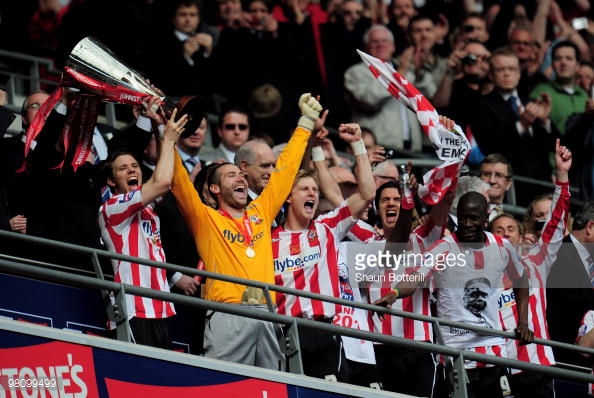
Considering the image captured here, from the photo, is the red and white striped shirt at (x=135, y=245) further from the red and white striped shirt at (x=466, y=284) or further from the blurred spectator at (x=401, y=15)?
the blurred spectator at (x=401, y=15)

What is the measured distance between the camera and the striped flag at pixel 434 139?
11.3 metres

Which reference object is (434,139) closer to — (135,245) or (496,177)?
(496,177)

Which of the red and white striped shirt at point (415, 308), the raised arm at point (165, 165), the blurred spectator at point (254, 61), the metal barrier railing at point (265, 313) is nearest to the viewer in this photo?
the metal barrier railing at point (265, 313)

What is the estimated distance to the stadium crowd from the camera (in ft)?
34.6

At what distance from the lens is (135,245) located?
1048cm

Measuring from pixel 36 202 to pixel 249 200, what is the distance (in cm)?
188

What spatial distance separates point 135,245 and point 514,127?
604 centimetres

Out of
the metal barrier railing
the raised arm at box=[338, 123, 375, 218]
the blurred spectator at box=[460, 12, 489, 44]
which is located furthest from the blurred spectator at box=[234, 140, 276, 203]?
the blurred spectator at box=[460, 12, 489, 44]

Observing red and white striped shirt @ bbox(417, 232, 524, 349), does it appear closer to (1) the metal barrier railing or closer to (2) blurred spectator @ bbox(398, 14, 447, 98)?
(1) the metal barrier railing

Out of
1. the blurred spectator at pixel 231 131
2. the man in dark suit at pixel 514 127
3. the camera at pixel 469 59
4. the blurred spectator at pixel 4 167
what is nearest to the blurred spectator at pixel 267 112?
the blurred spectator at pixel 231 131

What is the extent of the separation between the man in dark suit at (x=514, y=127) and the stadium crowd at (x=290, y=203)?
23 mm

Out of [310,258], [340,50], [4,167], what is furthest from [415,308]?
[340,50]

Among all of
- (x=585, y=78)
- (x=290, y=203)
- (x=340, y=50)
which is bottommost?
(x=290, y=203)

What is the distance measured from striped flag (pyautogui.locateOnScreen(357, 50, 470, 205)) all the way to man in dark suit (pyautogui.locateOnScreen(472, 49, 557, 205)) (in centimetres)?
377
